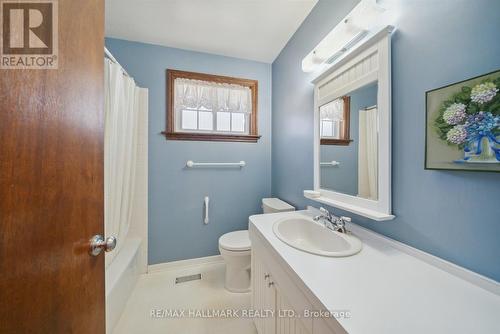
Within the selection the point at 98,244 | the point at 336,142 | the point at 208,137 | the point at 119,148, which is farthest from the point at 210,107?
the point at 98,244

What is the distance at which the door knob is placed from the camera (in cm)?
63

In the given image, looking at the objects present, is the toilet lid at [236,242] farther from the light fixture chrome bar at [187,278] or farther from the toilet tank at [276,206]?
the light fixture chrome bar at [187,278]

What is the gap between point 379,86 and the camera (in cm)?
92

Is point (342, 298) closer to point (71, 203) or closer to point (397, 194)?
point (397, 194)

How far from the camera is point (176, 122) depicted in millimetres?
2059

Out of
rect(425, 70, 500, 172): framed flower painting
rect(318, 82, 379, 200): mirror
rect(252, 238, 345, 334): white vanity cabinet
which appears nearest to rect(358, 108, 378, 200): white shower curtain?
rect(318, 82, 379, 200): mirror

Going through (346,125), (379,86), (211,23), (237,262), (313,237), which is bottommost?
(237,262)

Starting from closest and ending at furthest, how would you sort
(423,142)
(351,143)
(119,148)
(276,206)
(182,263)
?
(423,142) < (351,143) < (119,148) < (276,206) < (182,263)

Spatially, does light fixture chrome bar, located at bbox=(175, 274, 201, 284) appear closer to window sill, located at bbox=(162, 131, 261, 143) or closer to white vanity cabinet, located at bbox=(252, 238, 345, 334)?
white vanity cabinet, located at bbox=(252, 238, 345, 334)

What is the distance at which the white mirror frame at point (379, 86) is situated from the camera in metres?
0.89

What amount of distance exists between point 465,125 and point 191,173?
2.01 meters

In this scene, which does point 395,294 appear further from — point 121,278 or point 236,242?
point 121,278

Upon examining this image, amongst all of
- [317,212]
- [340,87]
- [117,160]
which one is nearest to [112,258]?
[117,160]

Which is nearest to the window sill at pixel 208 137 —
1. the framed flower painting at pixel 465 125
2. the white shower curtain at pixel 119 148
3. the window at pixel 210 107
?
the window at pixel 210 107
